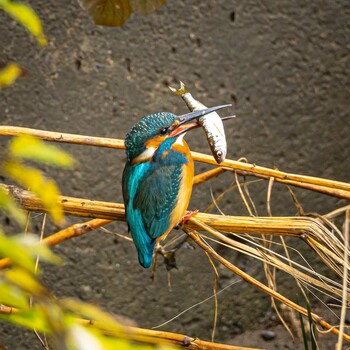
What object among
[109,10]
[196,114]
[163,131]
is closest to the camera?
[109,10]

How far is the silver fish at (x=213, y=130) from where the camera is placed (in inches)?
70.7

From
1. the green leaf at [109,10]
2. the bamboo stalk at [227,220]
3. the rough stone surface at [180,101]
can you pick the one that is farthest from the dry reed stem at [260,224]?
the rough stone surface at [180,101]

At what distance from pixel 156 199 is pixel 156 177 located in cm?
6

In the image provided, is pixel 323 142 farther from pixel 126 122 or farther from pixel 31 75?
pixel 31 75

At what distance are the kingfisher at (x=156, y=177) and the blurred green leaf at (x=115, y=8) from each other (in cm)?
32

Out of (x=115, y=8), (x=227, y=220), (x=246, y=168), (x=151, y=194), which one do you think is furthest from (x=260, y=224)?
(x=115, y=8)

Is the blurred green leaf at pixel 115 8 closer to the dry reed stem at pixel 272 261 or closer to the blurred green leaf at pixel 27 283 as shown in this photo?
the dry reed stem at pixel 272 261

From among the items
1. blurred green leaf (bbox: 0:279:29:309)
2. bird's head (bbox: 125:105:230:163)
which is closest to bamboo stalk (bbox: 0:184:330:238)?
bird's head (bbox: 125:105:230:163)

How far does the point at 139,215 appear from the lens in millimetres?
1984

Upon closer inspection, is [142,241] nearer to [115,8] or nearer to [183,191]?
[183,191]

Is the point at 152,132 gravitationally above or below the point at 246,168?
above

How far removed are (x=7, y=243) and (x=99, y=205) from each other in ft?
3.96

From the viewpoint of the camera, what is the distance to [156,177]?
81.4 inches

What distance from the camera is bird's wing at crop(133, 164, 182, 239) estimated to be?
6.59ft
